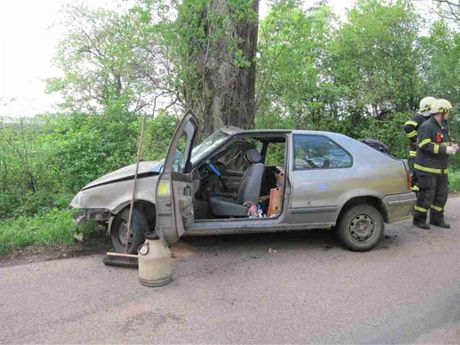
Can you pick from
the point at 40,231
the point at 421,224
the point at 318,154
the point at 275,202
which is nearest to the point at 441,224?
the point at 421,224

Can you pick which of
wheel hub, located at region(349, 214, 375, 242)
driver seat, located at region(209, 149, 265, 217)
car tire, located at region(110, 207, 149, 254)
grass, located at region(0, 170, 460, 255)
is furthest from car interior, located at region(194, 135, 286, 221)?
grass, located at region(0, 170, 460, 255)

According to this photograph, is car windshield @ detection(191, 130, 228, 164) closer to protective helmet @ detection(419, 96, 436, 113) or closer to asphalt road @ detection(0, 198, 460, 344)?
asphalt road @ detection(0, 198, 460, 344)

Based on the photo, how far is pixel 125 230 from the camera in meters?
4.84

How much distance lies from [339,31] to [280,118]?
246 inches

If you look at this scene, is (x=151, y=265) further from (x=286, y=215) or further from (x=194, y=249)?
(x=286, y=215)

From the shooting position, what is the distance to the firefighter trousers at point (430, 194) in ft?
21.1

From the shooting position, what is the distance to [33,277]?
432 cm

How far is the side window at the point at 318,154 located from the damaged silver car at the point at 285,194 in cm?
1

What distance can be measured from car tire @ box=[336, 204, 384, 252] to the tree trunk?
352cm

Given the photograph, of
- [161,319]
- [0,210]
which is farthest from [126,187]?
[0,210]

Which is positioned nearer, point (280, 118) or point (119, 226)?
point (119, 226)

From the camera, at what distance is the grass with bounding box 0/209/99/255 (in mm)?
5176

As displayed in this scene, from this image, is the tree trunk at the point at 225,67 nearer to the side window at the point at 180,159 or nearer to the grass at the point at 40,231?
the side window at the point at 180,159

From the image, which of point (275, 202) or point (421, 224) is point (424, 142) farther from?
point (275, 202)
